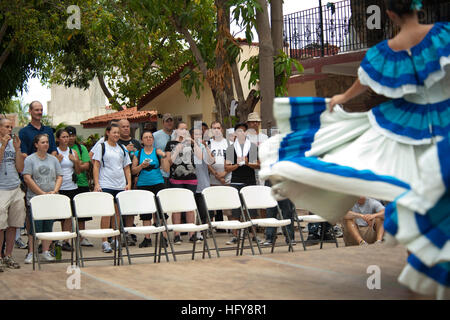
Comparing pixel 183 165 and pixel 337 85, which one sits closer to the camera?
pixel 183 165

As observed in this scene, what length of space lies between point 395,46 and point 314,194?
1179 millimetres

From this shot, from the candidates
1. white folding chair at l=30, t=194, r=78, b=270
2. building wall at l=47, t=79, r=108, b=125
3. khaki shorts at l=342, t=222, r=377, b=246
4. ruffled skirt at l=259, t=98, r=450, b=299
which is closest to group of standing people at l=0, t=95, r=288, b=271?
white folding chair at l=30, t=194, r=78, b=270

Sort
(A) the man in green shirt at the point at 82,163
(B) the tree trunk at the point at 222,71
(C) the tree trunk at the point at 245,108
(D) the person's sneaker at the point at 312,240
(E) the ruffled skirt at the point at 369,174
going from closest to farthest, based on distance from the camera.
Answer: (E) the ruffled skirt at the point at 369,174 < (D) the person's sneaker at the point at 312,240 < (A) the man in green shirt at the point at 82,163 < (B) the tree trunk at the point at 222,71 < (C) the tree trunk at the point at 245,108

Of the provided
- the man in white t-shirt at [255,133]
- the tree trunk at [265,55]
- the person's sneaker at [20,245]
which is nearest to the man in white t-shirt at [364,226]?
the man in white t-shirt at [255,133]

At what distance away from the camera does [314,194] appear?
15.1 feet

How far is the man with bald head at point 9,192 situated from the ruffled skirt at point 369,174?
11.5ft

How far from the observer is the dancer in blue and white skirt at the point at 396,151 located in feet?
11.9

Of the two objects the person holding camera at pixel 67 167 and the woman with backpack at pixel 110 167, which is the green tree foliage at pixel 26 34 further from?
the woman with backpack at pixel 110 167

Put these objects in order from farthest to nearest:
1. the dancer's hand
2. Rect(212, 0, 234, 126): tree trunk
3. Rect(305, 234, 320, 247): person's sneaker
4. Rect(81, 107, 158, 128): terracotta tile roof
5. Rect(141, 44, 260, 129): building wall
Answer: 1. Rect(81, 107, 158, 128): terracotta tile roof
2. Rect(141, 44, 260, 129): building wall
3. Rect(212, 0, 234, 126): tree trunk
4. Rect(305, 234, 320, 247): person's sneaker
5. the dancer's hand

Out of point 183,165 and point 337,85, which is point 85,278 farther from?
point 337,85

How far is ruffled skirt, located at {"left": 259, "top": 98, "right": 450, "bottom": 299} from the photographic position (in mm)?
3576

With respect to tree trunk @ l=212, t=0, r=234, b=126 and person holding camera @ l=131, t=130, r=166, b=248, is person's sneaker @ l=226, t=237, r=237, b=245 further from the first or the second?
tree trunk @ l=212, t=0, r=234, b=126

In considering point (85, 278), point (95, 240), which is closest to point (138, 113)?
point (95, 240)

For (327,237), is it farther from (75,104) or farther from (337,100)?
(75,104)
